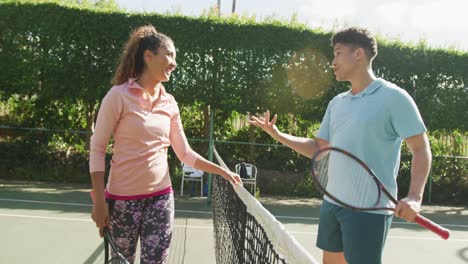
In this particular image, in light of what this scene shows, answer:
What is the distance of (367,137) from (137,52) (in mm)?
1081

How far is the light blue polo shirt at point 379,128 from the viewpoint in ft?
7.72

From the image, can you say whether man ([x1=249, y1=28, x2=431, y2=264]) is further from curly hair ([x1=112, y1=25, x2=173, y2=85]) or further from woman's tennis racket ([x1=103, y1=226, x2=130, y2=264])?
woman's tennis racket ([x1=103, y1=226, x2=130, y2=264])

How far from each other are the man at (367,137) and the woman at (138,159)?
767 millimetres

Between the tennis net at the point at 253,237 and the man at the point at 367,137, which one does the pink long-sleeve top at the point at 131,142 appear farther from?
the man at the point at 367,137

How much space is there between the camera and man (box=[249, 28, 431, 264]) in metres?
2.35

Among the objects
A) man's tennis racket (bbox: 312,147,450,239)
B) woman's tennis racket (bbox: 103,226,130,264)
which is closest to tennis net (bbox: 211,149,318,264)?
man's tennis racket (bbox: 312,147,450,239)

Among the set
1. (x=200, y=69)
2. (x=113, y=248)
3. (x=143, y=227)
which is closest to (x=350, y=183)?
(x=143, y=227)

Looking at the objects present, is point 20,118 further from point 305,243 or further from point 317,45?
point 305,243

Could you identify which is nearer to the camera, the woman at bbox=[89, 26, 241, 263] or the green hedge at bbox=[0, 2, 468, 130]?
the woman at bbox=[89, 26, 241, 263]

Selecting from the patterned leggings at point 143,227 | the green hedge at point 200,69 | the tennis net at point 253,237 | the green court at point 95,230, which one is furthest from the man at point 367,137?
the green hedge at point 200,69

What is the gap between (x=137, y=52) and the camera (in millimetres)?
2562

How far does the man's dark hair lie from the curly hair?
31.0 inches

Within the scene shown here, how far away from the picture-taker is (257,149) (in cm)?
1050

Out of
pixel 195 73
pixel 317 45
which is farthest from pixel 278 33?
pixel 195 73
